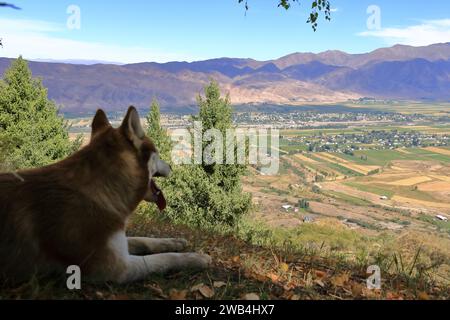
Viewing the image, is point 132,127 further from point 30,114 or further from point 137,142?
point 30,114

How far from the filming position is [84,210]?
396 cm

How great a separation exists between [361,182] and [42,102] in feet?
400

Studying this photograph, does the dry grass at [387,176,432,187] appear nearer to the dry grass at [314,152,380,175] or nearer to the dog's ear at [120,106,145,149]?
the dry grass at [314,152,380,175]

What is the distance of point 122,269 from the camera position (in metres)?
4.12

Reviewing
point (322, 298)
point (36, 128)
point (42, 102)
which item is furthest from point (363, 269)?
point (42, 102)

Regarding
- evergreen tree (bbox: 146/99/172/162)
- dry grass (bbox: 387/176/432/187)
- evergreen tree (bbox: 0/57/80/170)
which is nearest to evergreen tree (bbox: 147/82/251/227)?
evergreen tree (bbox: 0/57/80/170)

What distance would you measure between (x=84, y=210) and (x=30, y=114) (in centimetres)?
2759

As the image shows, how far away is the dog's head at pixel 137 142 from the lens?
434cm

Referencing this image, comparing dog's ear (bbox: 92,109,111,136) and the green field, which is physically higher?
dog's ear (bbox: 92,109,111,136)

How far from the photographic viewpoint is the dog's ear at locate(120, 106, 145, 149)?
4266 millimetres

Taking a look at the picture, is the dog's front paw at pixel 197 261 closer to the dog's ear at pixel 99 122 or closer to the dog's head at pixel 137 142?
the dog's head at pixel 137 142

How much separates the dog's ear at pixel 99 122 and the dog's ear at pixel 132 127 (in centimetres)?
47

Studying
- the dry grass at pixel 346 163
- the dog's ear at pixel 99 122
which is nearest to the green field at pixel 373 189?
the dry grass at pixel 346 163
